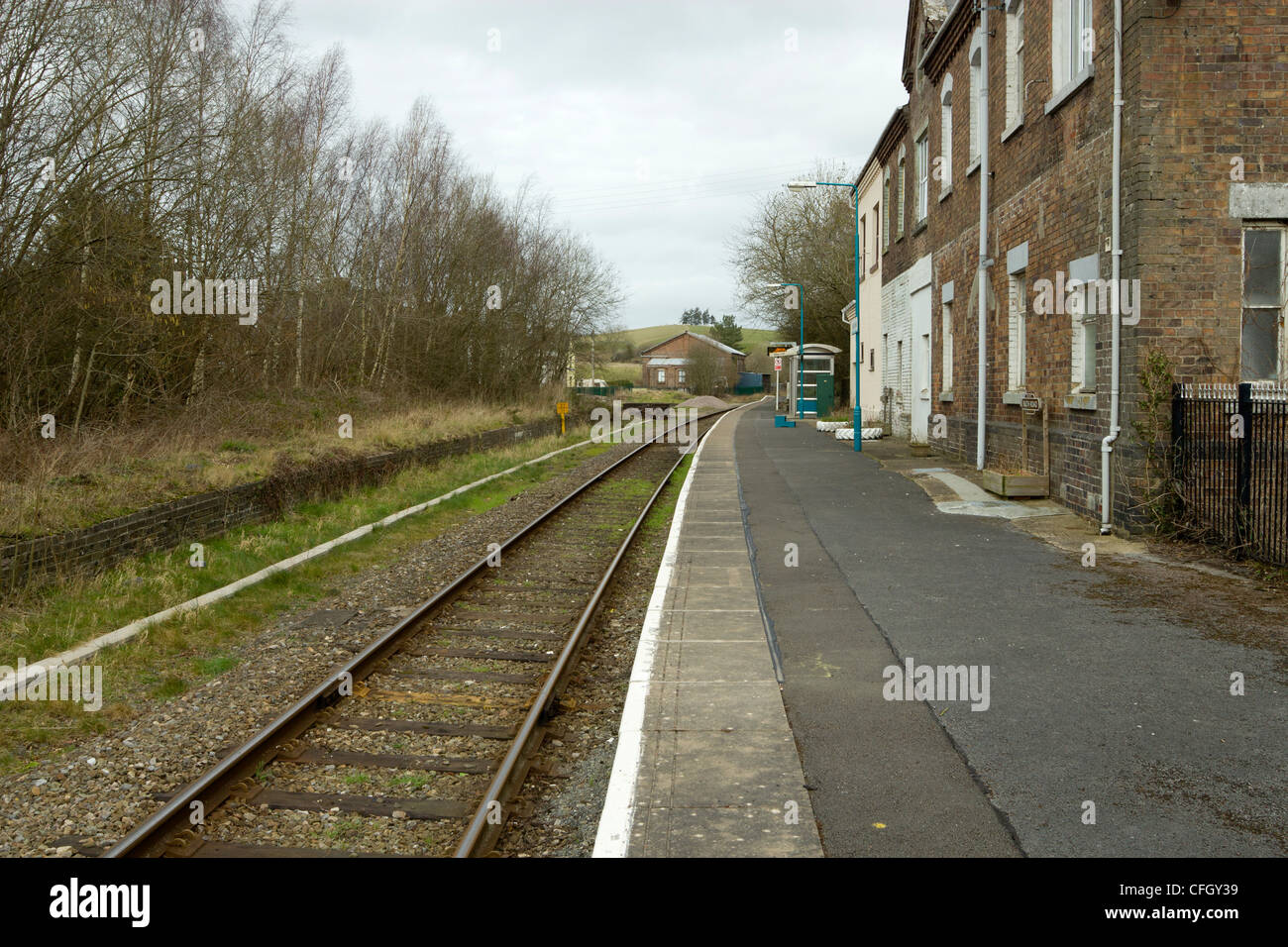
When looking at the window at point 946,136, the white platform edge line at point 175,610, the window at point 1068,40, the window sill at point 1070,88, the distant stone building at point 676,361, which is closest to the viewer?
the white platform edge line at point 175,610

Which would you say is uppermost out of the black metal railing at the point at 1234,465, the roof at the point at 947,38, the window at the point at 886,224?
the roof at the point at 947,38

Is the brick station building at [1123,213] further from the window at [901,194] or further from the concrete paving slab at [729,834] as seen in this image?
the concrete paving slab at [729,834]

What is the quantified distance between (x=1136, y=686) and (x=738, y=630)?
2909 millimetres

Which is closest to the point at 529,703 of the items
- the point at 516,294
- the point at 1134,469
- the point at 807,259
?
the point at 1134,469

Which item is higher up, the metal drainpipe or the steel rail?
the metal drainpipe

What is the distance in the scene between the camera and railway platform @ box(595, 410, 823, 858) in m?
4.37

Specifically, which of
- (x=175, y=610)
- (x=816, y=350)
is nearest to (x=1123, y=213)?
(x=175, y=610)

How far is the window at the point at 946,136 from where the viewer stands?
2075 cm

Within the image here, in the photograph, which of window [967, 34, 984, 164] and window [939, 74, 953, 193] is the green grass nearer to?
window [967, 34, 984, 164]

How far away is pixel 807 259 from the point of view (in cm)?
5334

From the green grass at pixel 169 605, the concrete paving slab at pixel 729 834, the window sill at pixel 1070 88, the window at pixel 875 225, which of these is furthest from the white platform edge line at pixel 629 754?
the window at pixel 875 225

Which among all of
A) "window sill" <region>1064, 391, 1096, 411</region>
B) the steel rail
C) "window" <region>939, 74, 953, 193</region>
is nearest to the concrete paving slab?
the steel rail

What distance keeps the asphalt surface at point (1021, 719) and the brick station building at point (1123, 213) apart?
287 cm

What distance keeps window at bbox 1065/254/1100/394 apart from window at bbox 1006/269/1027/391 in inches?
99.1
